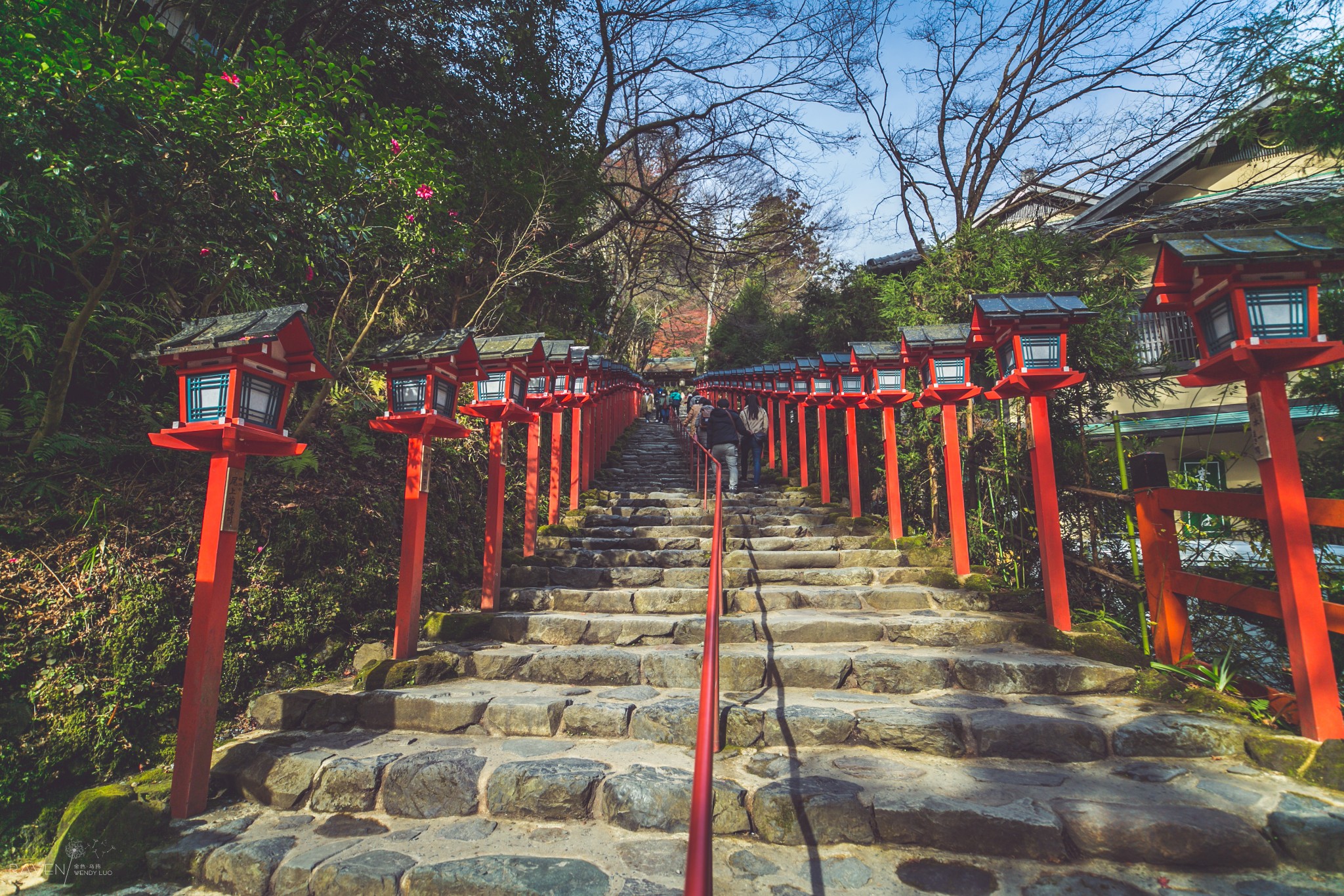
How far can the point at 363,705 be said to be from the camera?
13.2 ft

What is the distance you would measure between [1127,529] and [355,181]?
20.6 feet

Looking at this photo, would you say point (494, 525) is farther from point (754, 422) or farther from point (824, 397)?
point (754, 422)

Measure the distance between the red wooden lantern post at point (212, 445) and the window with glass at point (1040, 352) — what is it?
201 inches

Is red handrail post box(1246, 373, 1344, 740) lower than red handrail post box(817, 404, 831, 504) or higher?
lower

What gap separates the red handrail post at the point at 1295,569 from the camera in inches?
117

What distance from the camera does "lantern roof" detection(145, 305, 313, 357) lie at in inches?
128

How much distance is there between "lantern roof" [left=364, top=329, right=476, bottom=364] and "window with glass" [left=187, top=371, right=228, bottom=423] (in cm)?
133

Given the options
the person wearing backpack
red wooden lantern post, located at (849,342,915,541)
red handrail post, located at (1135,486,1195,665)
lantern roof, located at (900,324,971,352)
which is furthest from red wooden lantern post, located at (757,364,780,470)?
red handrail post, located at (1135,486,1195,665)

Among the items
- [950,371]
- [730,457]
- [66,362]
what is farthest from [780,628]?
[66,362]

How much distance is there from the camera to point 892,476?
6.91 meters

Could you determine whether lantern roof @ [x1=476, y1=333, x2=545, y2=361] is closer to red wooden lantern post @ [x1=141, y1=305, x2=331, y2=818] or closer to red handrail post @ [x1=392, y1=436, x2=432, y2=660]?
red handrail post @ [x1=392, y1=436, x2=432, y2=660]

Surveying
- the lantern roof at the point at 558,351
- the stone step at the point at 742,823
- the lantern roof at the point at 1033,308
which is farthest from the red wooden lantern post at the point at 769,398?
the stone step at the point at 742,823

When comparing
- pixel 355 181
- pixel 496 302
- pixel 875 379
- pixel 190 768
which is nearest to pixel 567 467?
pixel 496 302

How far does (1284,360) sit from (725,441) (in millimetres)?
7004
